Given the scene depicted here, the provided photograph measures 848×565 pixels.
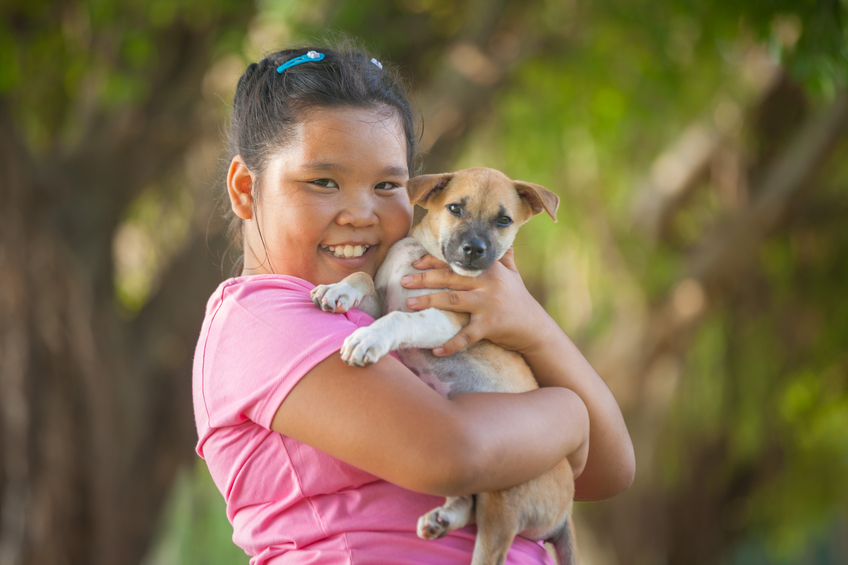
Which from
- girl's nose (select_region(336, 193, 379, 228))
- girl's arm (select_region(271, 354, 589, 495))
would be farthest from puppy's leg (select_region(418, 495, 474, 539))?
girl's nose (select_region(336, 193, 379, 228))

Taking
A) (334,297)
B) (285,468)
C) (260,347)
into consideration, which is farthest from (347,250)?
(285,468)

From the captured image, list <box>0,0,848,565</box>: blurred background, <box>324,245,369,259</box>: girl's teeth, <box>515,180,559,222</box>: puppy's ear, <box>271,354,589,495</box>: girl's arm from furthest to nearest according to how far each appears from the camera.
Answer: <box>0,0,848,565</box>: blurred background, <box>515,180,559,222</box>: puppy's ear, <box>324,245,369,259</box>: girl's teeth, <box>271,354,589,495</box>: girl's arm

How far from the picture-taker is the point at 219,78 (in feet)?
20.8

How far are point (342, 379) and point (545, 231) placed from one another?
6.07 meters

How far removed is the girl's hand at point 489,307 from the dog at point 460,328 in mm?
40

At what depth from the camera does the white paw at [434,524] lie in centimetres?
166

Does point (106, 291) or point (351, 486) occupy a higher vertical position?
point (351, 486)

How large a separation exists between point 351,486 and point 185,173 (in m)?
5.50

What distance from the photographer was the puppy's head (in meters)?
2.29

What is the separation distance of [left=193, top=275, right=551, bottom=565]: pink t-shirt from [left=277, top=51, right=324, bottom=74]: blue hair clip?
0.74 m

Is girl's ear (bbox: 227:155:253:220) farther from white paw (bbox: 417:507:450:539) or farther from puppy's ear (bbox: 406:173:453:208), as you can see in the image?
white paw (bbox: 417:507:450:539)

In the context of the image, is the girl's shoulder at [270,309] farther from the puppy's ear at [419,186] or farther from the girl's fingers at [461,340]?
the puppy's ear at [419,186]

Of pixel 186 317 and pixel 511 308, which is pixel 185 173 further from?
pixel 511 308

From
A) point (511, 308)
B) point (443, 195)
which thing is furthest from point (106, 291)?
point (511, 308)
